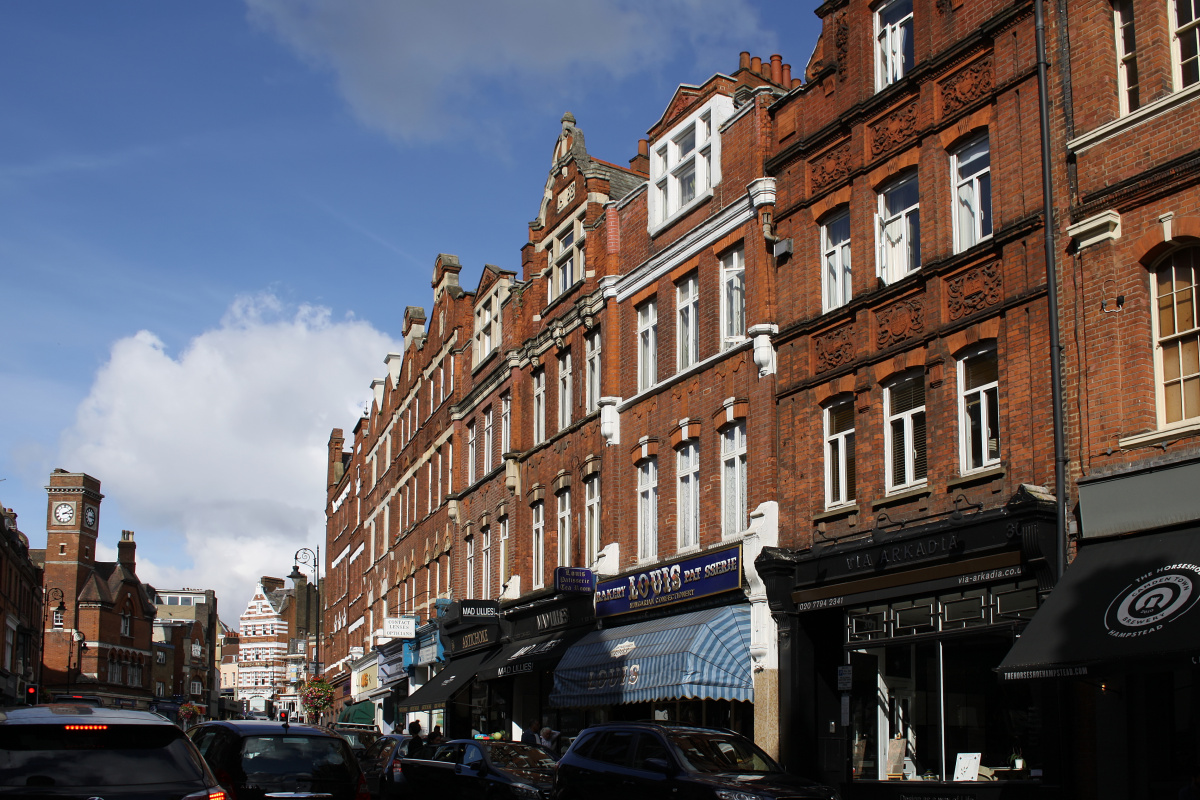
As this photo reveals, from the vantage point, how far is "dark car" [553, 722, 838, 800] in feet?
42.1

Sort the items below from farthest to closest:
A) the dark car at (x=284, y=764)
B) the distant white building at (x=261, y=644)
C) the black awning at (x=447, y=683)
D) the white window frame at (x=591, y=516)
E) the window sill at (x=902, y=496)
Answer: the distant white building at (x=261, y=644) < the black awning at (x=447, y=683) < the white window frame at (x=591, y=516) < the window sill at (x=902, y=496) < the dark car at (x=284, y=764)

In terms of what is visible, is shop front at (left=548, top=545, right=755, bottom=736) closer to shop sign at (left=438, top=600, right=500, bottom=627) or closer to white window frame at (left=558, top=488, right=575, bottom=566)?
white window frame at (left=558, top=488, right=575, bottom=566)

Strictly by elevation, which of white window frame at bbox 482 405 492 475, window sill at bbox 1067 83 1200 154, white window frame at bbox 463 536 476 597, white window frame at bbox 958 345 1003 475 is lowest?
white window frame at bbox 463 536 476 597

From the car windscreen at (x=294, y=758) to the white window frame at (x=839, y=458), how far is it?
33.2 feet

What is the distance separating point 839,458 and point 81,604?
311 feet

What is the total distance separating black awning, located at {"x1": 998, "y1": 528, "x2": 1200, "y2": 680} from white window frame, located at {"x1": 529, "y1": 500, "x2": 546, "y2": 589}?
18.5 meters

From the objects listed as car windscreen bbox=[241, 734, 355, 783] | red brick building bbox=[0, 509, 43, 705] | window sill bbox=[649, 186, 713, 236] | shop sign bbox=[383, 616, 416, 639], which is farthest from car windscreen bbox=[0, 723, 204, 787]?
red brick building bbox=[0, 509, 43, 705]

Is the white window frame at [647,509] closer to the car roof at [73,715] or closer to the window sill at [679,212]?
the window sill at [679,212]

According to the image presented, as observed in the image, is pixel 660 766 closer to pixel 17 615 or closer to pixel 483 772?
pixel 483 772

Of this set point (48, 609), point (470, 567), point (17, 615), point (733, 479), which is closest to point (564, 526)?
point (470, 567)

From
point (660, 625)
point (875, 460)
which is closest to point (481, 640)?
point (660, 625)

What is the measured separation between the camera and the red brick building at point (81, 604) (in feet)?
322

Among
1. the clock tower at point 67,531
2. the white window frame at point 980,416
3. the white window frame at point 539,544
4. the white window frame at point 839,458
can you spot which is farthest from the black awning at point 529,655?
the clock tower at point 67,531

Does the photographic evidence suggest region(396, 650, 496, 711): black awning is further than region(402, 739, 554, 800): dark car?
Yes
